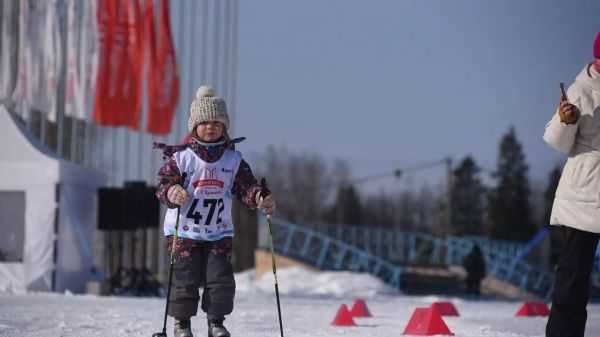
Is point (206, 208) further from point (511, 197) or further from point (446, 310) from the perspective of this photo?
point (511, 197)

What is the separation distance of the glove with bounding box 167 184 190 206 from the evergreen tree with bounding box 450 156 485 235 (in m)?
69.1

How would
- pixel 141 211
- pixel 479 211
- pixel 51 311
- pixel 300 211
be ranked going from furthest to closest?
pixel 300 211 → pixel 479 211 → pixel 141 211 → pixel 51 311

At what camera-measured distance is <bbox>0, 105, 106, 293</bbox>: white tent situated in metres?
15.4

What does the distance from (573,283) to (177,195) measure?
2.19 meters

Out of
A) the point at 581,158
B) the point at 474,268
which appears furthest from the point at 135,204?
the point at 581,158

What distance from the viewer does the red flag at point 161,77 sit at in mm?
20859

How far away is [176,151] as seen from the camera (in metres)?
6.20

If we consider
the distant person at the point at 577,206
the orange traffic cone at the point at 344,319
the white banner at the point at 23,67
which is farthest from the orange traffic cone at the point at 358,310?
the white banner at the point at 23,67

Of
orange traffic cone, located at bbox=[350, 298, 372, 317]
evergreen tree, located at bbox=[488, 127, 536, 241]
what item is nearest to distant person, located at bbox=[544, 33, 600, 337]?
orange traffic cone, located at bbox=[350, 298, 372, 317]

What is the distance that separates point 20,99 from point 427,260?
76.6ft

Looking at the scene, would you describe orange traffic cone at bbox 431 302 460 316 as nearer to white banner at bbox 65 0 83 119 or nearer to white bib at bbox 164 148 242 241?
white bib at bbox 164 148 242 241

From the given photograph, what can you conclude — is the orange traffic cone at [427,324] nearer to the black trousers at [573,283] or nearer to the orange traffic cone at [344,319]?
the orange traffic cone at [344,319]

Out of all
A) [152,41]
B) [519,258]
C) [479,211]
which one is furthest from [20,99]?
[479,211]

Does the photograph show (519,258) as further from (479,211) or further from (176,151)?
(479,211)
